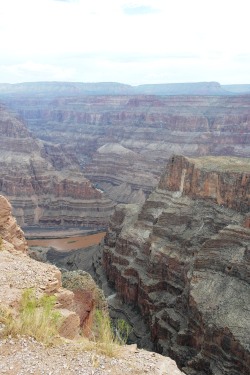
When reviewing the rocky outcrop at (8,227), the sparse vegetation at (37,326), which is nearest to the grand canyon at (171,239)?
the rocky outcrop at (8,227)

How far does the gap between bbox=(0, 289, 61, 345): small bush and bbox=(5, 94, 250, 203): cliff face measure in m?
78.9

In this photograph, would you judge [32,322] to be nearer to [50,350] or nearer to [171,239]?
[50,350]

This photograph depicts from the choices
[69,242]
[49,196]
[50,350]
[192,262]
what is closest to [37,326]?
[50,350]

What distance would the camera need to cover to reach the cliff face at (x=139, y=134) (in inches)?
4195

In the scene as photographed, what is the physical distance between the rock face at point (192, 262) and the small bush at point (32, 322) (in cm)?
1774

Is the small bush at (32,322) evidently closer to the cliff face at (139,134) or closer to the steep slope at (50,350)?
the steep slope at (50,350)

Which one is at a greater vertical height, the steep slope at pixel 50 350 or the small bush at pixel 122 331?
the steep slope at pixel 50 350

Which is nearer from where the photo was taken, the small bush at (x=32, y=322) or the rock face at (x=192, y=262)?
the small bush at (x=32, y=322)

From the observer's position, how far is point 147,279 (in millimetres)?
39281

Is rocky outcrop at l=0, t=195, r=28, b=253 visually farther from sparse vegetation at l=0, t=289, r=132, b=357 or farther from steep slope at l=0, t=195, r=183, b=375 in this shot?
sparse vegetation at l=0, t=289, r=132, b=357

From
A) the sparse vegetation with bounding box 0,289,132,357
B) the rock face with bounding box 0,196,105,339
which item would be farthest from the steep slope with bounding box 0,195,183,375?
the sparse vegetation with bounding box 0,289,132,357

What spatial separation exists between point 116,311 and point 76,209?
42.0 m

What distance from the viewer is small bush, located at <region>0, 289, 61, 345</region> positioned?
1064cm

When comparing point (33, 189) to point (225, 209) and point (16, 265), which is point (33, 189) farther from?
point (16, 265)
